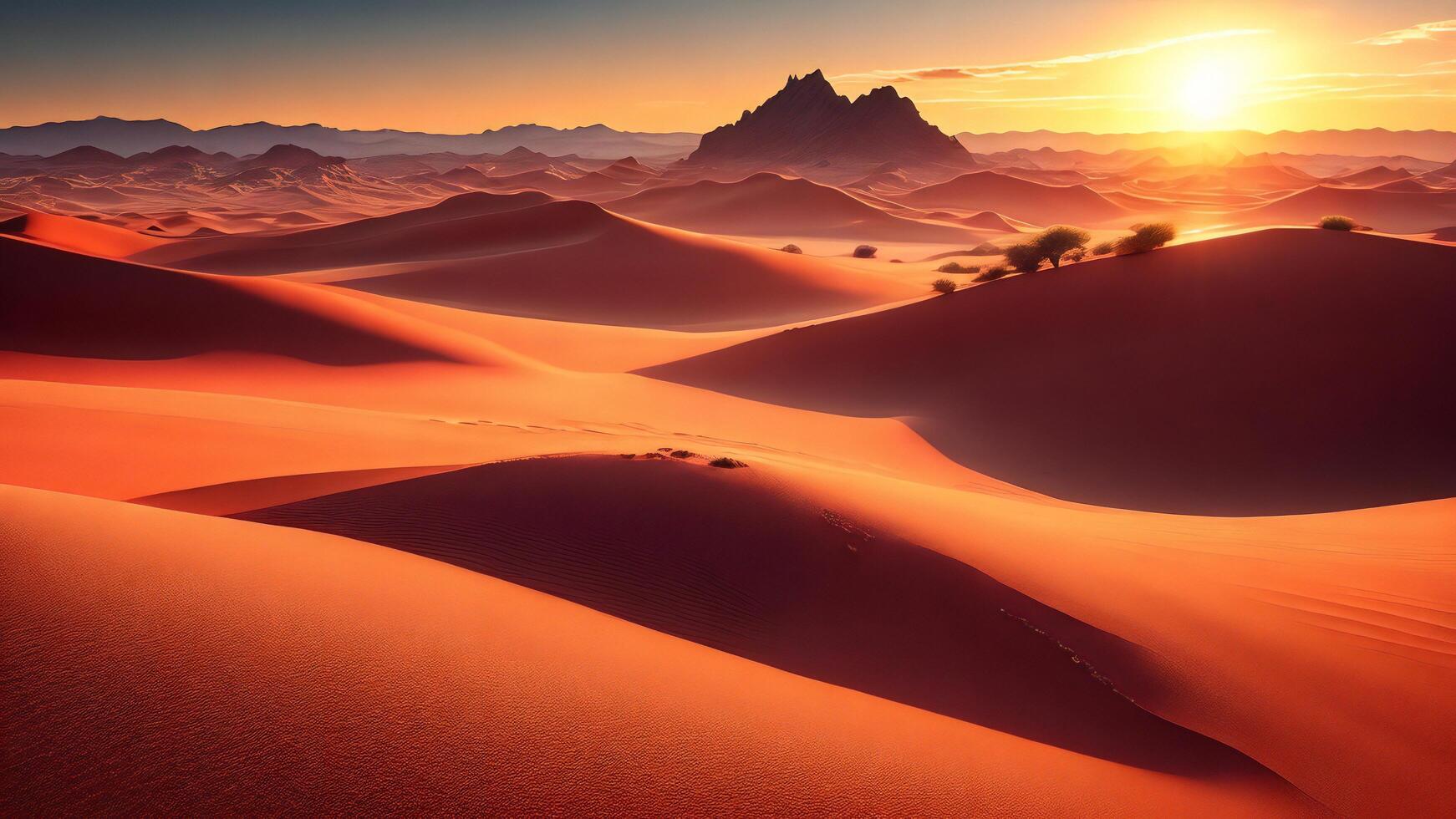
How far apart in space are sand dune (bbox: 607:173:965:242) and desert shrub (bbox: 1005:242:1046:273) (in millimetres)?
Answer: 49965

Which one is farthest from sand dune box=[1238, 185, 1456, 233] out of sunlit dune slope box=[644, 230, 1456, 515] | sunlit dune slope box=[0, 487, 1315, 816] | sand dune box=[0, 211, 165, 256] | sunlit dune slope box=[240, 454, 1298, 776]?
sand dune box=[0, 211, 165, 256]

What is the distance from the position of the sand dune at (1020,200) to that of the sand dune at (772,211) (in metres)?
20.3

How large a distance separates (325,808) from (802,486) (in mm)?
4934

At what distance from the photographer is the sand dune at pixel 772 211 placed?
7194 cm

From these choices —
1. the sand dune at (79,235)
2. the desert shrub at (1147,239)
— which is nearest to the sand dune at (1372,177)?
the desert shrub at (1147,239)

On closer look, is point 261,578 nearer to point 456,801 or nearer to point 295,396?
point 456,801

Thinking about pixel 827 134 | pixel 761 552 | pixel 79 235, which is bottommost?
pixel 761 552

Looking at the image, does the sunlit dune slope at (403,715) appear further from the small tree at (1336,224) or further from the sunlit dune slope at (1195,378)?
Answer: the small tree at (1336,224)

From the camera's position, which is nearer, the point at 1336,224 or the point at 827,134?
the point at 1336,224

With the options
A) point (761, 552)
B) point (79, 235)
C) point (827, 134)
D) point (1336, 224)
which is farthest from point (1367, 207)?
point (827, 134)

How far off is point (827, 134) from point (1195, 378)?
169 meters

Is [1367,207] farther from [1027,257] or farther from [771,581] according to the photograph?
[771,581]

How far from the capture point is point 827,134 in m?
169

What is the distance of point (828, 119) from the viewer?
17275cm
